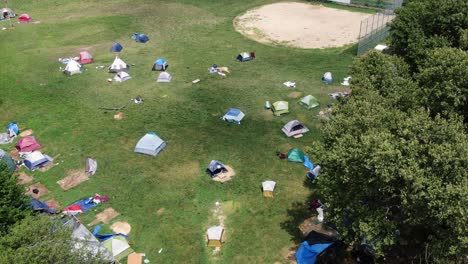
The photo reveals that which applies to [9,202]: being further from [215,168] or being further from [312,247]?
[312,247]

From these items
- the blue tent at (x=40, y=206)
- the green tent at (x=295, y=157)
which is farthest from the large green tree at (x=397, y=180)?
the blue tent at (x=40, y=206)

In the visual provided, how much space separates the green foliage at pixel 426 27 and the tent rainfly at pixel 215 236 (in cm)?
2333

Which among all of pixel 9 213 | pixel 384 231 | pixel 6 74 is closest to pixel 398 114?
pixel 384 231

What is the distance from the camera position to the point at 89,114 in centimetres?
4312

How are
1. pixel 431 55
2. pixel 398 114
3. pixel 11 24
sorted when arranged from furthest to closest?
pixel 11 24 → pixel 431 55 → pixel 398 114

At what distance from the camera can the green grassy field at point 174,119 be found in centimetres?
3047

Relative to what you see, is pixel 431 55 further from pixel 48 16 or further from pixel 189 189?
pixel 48 16

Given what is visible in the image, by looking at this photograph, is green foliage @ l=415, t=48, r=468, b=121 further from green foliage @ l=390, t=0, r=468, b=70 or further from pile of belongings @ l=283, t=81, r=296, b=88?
pile of belongings @ l=283, t=81, r=296, b=88

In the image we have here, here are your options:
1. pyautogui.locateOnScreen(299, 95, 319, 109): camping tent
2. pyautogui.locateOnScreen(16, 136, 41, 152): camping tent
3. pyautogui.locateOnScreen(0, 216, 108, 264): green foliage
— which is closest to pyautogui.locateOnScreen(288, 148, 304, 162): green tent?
pyautogui.locateOnScreen(299, 95, 319, 109): camping tent

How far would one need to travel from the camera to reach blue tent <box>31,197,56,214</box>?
30.0 m

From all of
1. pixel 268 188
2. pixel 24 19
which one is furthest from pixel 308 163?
pixel 24 19

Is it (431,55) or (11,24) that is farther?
(11,24)

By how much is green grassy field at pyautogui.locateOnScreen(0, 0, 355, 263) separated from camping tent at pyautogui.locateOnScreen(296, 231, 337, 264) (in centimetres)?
197

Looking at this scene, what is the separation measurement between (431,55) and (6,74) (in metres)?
47.0
